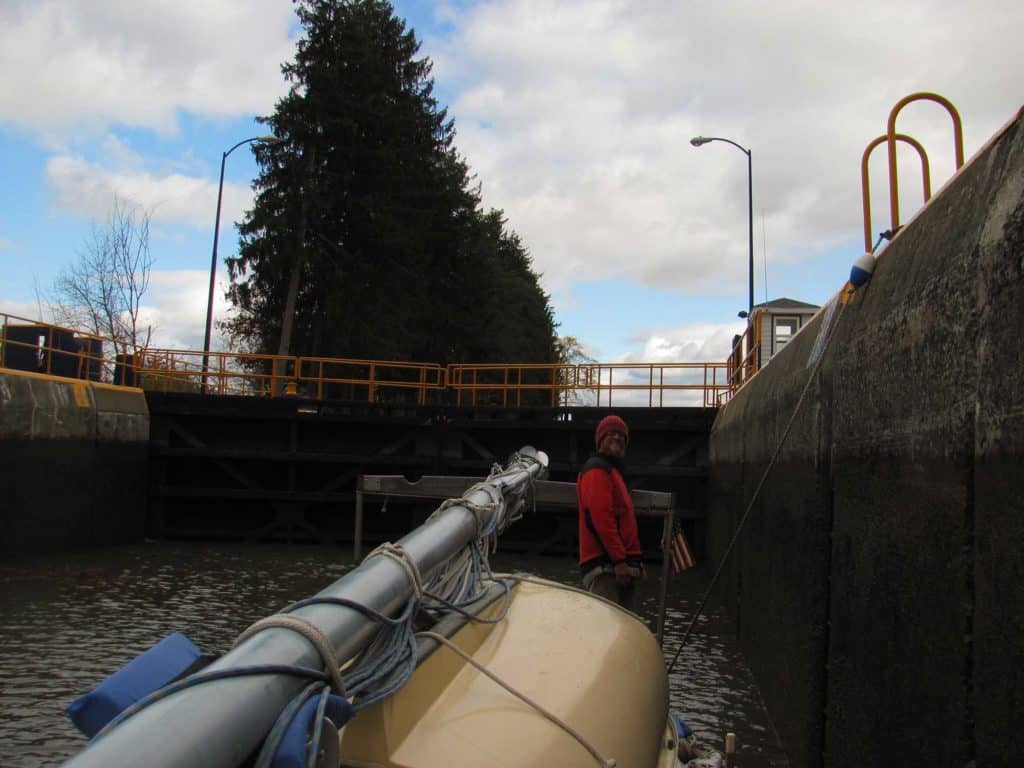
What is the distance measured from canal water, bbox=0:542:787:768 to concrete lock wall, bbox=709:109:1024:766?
1543 millimetres

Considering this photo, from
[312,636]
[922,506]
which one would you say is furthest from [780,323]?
[312,636]

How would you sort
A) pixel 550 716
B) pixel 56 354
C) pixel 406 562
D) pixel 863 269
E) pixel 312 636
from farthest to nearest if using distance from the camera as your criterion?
pixel 56 354 → pixel 863 269 → pixel 406 562 → pixel 550 716 → pixel 312 636

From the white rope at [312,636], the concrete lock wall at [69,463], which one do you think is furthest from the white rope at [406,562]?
the concrete lock wall at [69,463]

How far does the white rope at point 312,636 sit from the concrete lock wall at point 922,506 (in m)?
1.56

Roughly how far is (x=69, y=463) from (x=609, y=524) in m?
12.3

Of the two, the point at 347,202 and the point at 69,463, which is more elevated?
the point at 347,202

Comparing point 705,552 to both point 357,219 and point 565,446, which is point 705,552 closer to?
point 565,446

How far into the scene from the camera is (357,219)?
28328 mm

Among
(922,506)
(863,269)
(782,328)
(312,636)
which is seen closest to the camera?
(312,636)

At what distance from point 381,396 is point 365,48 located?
1186 centimetres

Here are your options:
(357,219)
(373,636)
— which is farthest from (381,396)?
(373,636)

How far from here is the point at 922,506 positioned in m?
2.86

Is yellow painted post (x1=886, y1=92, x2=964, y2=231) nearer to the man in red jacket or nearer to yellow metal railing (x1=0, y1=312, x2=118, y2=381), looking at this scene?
the man in red jacket

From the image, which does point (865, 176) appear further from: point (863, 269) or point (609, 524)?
point (609, 524)
